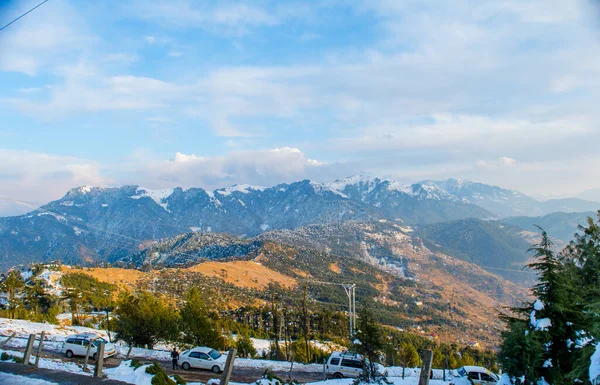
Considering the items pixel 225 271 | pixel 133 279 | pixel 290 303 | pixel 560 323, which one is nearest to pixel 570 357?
pixel 560 323

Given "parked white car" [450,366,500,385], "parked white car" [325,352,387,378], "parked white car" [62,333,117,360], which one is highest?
"parked white car" [62,333,117,360]

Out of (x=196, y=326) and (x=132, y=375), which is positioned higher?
(x=132, y=375)

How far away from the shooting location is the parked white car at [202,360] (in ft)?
84.2

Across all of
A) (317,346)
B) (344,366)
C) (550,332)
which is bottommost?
(317,346)

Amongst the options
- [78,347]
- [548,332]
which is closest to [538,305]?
[548,332]

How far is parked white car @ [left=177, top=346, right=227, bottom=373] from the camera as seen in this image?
25.7m

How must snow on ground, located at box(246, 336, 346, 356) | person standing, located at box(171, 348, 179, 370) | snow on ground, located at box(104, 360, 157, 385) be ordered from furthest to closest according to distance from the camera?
Result: snow on ground, located at box(246, 336, 346, 356) < person standing, located at box(171, 348, 179, 370) < snow on ground, located at box(104, 360, 157, 385)

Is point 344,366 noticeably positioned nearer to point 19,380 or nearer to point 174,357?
point 174,357

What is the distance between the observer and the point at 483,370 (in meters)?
24.7

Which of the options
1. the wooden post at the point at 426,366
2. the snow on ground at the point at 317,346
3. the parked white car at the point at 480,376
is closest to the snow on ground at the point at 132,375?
the wooden post at the point at 426,366

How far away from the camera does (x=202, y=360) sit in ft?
85.1

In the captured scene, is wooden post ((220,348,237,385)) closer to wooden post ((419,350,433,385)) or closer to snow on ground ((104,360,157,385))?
wooden post ((419,350,433,385))

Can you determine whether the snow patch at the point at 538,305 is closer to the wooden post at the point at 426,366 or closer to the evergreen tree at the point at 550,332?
the evergreen tree at the point at 550,332

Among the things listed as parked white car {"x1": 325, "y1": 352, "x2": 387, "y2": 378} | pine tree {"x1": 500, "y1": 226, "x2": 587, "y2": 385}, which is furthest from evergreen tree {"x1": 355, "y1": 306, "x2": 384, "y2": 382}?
pine tree {"x1": 500, "y1": 226, "x2": 587, "y2": 385}
